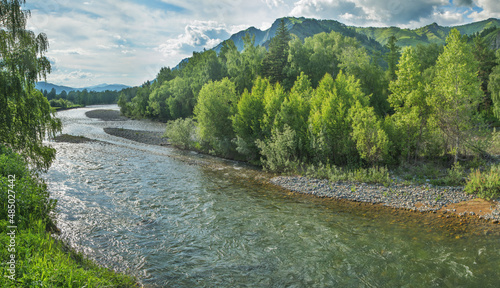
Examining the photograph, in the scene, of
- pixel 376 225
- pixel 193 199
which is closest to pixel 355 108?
pixel 376 225

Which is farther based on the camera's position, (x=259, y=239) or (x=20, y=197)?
(x=259, y=239)

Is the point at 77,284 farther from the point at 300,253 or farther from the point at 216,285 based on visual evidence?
the point at 300,253

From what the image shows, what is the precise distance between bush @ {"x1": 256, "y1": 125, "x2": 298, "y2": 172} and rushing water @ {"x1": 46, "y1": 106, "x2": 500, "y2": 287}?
6144 mm

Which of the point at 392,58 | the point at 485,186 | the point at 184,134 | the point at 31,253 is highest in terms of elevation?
the point at 392,58

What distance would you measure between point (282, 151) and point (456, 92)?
17.2 meters

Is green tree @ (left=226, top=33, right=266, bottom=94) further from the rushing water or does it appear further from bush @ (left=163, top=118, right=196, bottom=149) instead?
the rushing water

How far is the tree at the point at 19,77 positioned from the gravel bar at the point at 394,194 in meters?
19.1

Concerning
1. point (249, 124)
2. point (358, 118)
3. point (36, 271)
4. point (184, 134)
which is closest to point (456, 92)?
point (358, 118)

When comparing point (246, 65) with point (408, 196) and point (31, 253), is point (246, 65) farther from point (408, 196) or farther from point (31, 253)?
point (31, 253)

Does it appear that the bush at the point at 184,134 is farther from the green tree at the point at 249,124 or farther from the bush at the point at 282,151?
the bush at the point at 282,151

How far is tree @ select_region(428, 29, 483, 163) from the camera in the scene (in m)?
23.9

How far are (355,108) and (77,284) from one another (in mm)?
26810

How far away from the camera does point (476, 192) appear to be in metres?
20.3

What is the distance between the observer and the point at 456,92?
24.2 metres
